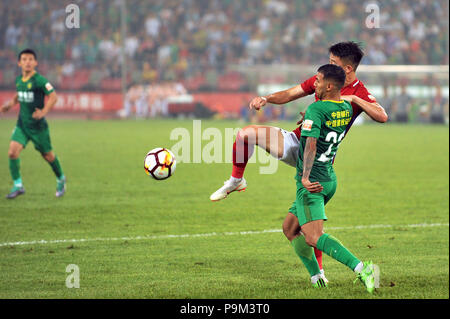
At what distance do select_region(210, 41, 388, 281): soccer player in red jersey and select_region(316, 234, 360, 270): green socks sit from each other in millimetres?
496

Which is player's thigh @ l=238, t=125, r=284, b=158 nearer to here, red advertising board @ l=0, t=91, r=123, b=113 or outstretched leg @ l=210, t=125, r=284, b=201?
outstretched leg @ l=210, t=125, r=284, b=201

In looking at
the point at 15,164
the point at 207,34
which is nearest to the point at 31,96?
the point at 15,164

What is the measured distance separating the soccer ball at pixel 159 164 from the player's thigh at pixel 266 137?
3.67 feet

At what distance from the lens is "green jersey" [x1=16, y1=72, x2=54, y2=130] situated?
12.0 m

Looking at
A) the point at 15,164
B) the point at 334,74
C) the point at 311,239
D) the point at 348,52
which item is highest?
the point at 348,52

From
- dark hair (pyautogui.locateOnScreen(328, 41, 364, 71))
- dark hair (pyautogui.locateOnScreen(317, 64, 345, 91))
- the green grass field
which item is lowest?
the green grass field

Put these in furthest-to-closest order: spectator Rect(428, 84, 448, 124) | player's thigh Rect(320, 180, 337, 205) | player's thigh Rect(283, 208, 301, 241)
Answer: spectator Rect(428, 84, 448, 124), player's thigh Rect(283, 208, 301, 241), player's thigh Rect(320, 180, 337, 205)

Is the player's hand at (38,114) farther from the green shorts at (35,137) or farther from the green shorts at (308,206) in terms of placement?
the green shorts at (308,206)

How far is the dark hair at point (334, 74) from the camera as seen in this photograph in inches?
225

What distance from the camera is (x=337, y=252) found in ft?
19.3

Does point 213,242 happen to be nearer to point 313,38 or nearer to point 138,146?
Answer: point 138,146

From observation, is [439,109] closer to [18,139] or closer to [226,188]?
[18,139]

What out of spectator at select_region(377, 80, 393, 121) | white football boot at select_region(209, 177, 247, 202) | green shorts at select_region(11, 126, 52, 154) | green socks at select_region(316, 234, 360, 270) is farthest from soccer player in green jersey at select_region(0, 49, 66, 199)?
spectator at select_region(377, 80, 393, 121)

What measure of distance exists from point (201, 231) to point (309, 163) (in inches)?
154
